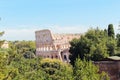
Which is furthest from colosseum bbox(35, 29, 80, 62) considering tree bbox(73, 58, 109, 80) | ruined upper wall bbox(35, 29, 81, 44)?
tree bbox(73, 58, 109, 80)

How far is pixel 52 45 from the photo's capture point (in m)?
79.1

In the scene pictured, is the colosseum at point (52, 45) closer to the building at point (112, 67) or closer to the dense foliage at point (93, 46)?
the dense foliage at point (93, 46)

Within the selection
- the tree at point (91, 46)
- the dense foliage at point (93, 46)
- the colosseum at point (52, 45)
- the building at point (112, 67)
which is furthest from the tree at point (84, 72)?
the colosseum at point (52, 45)

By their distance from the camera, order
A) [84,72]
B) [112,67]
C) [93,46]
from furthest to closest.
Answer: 1. [93,46]
2. [112,67]
3. [84,72]

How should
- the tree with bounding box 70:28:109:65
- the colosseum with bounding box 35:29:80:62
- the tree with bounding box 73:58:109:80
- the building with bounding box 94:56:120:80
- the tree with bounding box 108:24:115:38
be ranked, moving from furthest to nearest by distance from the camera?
the colosseum with bounding box 35:29:80:62
the tree with bounding box 108:24:115:38
the tree with bounding box 70:28:109:65
the building with bounding box 94:56:120:80
the tree with bounding box 73:58:109:80

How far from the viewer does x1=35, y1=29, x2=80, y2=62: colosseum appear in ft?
253

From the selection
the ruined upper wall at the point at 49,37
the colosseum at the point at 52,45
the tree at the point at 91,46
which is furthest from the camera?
the ruined upper wall at the point at 49,37

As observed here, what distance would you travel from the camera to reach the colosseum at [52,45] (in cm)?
7712

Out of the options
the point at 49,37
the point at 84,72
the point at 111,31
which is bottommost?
the point at 84,72

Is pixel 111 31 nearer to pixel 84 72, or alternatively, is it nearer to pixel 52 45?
pixel 52 45

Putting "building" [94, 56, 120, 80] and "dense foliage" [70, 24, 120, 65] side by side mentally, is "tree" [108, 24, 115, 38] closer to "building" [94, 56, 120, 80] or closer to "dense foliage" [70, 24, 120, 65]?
"dense foliage" [70, 24, 120, 65]

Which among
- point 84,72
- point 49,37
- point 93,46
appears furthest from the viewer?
point 49,37

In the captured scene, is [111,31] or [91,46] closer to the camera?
[91,46]

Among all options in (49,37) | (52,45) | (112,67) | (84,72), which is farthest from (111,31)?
(84,72)
